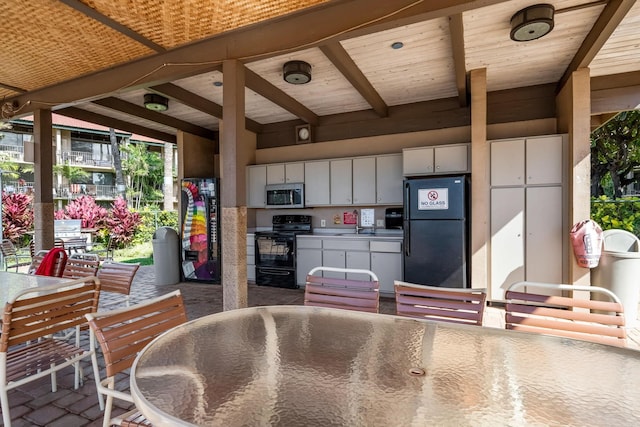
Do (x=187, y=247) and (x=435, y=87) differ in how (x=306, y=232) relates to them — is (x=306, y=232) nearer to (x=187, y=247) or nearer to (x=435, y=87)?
(x=187, y=247)

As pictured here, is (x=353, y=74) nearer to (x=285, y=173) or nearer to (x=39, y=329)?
(x=285, y=173)

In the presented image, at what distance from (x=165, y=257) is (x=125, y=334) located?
4.78m

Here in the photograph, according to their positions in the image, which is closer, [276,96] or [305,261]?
[276,96]

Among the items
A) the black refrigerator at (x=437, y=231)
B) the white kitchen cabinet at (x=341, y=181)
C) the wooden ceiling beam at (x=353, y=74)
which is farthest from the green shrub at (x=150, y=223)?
the black refrigerator at (x=437, y=231)

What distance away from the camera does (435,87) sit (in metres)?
4.70

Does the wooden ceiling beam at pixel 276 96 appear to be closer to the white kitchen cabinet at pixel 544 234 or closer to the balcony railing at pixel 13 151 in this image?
the white kitchen cabinet at pixel 544 234

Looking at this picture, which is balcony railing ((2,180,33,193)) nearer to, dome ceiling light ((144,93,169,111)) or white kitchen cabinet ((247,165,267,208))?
dome ceiling light ((144,93,169,111))

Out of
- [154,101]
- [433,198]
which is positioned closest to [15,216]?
[154,101]

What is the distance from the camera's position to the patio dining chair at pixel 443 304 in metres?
1.83

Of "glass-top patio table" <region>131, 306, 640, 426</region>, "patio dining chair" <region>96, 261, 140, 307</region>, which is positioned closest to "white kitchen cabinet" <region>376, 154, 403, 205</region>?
"patio dining chair" <region>96, 261, 140, 307</region>

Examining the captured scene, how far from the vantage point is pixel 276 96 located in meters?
4.73

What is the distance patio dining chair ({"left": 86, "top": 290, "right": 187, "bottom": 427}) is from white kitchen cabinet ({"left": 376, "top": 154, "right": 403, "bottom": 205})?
3.99 meters

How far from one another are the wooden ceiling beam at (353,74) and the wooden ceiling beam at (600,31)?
7.58 ft

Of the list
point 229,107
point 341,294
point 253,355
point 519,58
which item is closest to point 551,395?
point 253,355
